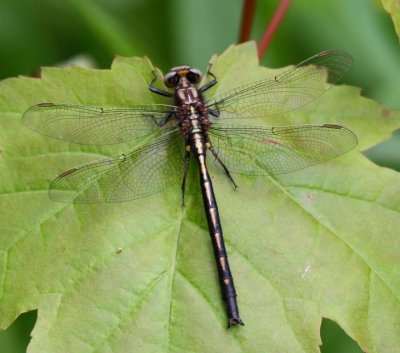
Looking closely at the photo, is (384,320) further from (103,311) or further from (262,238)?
(103,311)

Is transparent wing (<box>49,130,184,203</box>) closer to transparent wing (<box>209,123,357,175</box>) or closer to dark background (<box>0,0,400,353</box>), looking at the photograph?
transparent wing (<box>209,123,357,175</box>)

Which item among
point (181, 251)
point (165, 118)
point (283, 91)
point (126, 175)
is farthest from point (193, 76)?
point (181, 251)

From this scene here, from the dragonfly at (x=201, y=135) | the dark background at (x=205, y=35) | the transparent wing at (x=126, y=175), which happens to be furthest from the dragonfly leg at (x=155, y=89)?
the dark background at (x=205, y=35)

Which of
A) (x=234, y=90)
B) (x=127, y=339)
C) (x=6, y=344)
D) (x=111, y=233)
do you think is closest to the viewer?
(x=127, y=339)

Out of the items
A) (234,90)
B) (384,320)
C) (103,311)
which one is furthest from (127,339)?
(234,90)

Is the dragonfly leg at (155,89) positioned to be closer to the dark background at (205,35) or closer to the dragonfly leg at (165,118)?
the dragonfly leg at (165,118)

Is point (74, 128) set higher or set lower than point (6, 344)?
higher

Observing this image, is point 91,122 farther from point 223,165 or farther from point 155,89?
point 223,165
